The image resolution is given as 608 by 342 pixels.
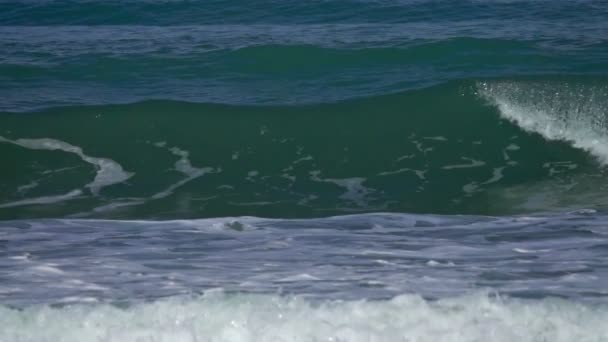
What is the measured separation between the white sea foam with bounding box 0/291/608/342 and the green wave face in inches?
138

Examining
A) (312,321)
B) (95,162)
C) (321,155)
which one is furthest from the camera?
(321,155)

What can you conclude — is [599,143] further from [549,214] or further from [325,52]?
[325,52]

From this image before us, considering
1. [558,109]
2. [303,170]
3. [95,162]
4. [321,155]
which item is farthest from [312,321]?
[558,109]

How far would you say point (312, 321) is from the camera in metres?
4.22

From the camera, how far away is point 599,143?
997 cm

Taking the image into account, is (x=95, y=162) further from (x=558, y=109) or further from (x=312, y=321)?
(x=312, y=321)

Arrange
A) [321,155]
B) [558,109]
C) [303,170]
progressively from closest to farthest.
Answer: [303,170]
[321,155]
[558,109]

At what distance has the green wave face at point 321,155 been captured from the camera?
8.41 m

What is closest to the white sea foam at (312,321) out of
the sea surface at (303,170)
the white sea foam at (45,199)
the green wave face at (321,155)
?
the sea surface at (303,170)

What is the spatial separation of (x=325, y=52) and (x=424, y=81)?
1935 mm

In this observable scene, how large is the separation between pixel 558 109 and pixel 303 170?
3.29 meters

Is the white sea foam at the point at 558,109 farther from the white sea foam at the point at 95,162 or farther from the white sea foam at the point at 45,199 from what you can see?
the white sea foam at the point at 45,199

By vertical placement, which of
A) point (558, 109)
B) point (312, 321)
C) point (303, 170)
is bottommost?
point (303, 170)

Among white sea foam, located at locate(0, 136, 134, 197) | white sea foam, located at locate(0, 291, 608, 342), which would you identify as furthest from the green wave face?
white sea foam, located at locate(0, 291, 608, 342)
